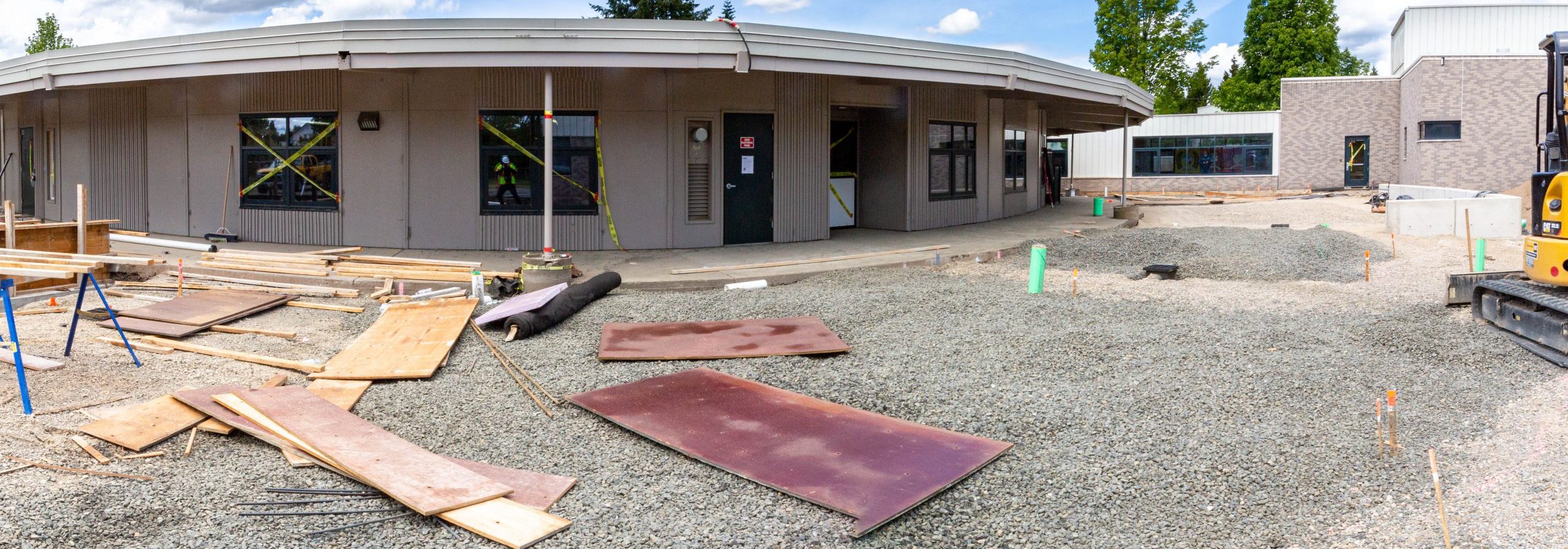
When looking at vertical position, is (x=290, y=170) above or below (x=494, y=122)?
below

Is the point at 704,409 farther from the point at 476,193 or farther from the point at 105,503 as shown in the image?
the point at 476,193

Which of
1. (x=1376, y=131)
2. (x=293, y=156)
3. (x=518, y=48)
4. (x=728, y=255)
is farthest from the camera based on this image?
(x=1376, y=131)

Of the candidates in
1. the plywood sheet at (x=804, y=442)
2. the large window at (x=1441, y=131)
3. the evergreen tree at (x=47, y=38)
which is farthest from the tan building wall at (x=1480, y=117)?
the evergreen tree at (x=47, y=38)

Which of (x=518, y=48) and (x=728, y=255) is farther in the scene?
(x=728, y=255)

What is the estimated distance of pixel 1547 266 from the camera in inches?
345

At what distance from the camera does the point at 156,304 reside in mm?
10625

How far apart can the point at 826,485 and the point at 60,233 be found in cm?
1199

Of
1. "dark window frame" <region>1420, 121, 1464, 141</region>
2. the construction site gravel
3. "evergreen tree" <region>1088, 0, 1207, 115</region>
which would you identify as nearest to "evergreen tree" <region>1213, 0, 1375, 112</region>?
"evergreen tree" <region>1088, 0, 1207, 115</region>

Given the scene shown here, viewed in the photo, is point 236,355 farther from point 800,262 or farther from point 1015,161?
point 1015,161

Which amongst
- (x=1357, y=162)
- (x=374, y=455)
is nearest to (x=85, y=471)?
(x=374, y=455)

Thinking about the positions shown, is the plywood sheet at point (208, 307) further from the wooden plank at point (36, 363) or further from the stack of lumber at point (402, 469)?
the stack of lumber at point (402, 469)

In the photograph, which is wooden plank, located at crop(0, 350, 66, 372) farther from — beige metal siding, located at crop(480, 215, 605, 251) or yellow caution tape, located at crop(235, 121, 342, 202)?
yellow caution tape, located at crop(235, 121, 342, 202)

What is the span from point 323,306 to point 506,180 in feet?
15.1

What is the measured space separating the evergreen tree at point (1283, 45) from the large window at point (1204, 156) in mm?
15140
